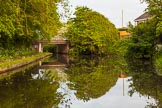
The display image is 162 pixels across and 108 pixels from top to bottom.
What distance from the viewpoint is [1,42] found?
129 feet

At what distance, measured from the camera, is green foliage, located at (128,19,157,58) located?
43250 millimetres

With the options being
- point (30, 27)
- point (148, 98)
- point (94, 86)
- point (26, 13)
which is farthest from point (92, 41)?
point (148, 98)

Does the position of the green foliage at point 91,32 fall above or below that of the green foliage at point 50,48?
above

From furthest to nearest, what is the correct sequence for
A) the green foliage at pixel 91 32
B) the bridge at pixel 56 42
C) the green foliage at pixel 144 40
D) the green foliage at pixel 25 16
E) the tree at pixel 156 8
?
the bridge at pixel 56 42, the green foliage at pixel 91 32, the green foliage at pixel 144 40, the tree at pixel 156 8, the green foliage at pixel 25 16

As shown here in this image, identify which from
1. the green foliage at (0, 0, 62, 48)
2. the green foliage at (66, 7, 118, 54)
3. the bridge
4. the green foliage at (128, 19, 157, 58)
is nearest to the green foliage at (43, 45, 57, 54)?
the bridge

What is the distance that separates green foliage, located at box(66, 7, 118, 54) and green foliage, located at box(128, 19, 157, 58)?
20.4 m

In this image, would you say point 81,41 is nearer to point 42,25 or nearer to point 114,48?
point 114,48

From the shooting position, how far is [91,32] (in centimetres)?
6788

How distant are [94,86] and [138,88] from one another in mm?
2402

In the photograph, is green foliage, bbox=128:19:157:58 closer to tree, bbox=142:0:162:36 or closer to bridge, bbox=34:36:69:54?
tree, bbox=142:0:162:36

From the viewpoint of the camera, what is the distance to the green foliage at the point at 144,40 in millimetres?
43250

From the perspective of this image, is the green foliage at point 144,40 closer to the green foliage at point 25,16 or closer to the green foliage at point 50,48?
the green foliage at point 25,16

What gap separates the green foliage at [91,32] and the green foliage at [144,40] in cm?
2043

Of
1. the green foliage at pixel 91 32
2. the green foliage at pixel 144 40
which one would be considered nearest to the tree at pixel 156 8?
the green foliage at pixel 144 40
